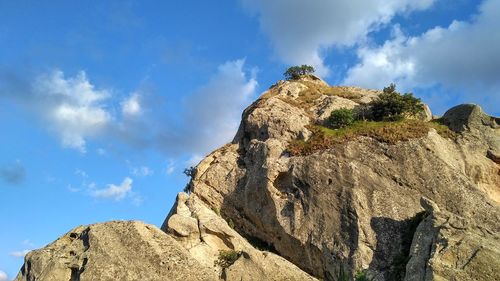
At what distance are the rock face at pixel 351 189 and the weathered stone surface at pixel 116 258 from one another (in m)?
8.06

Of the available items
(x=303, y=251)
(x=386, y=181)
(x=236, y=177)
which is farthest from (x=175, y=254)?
(x=386, y=181)

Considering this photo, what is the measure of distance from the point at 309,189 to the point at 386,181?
17.8ft

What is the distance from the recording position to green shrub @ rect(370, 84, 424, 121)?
47.2 m

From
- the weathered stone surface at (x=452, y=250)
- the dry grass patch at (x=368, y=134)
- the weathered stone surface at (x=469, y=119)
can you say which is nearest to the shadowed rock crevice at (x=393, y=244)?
the weathered stone surface at (x=452, y=250)

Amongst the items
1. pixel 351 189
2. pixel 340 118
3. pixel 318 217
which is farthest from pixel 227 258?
pixel 340 118

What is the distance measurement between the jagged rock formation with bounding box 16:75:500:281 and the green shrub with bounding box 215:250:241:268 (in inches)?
12.5

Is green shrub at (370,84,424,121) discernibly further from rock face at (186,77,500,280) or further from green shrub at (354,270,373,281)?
green shrub at (354,270,373,281)

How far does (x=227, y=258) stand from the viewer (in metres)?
36.5

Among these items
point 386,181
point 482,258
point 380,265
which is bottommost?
point 482,258

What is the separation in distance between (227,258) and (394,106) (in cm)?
2021

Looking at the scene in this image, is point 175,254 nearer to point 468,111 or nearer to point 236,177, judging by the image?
point 236,177

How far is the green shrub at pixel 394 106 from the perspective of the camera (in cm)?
4716

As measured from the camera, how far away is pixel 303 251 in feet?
126

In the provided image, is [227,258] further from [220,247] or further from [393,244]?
[393,244]
